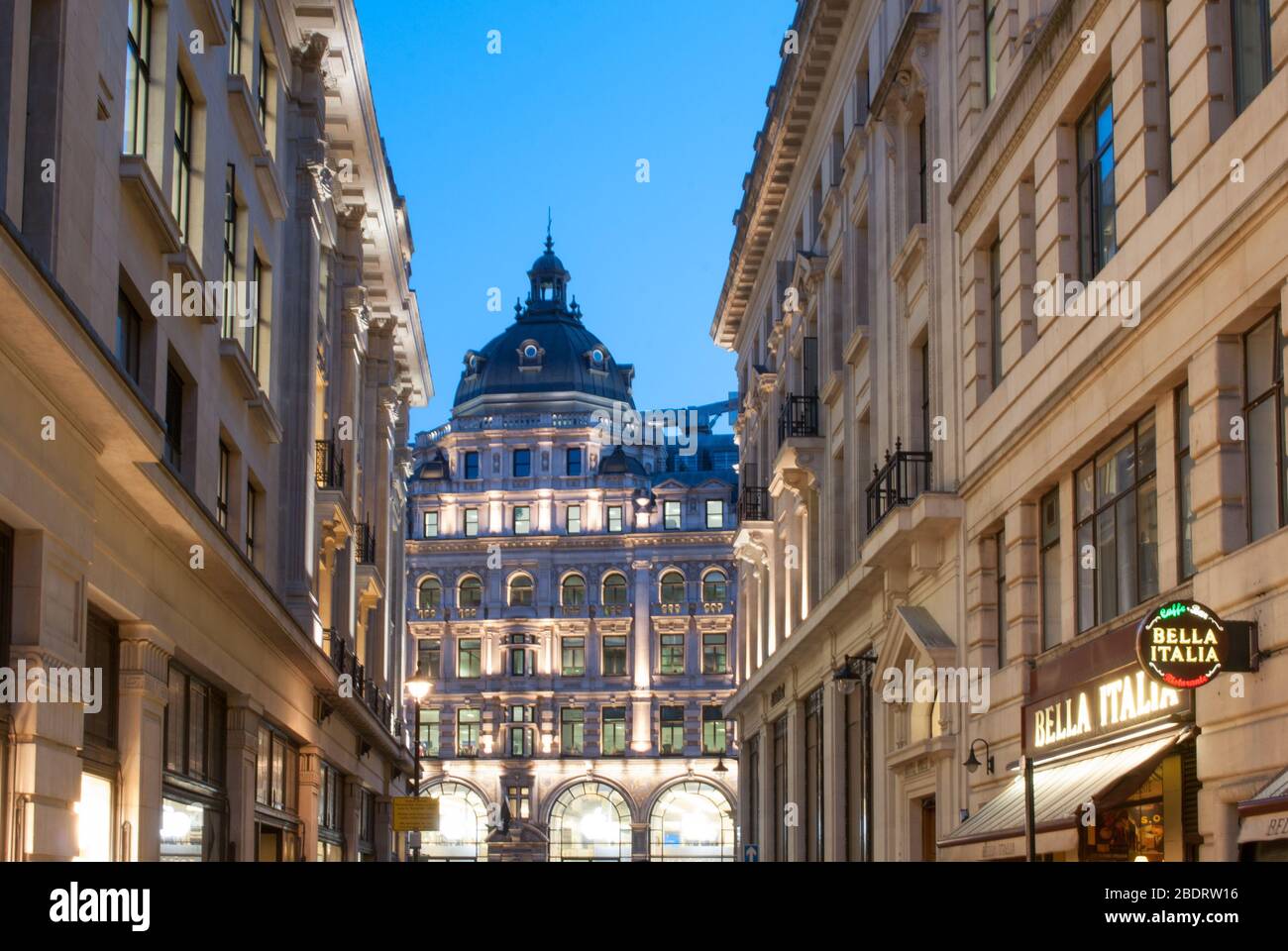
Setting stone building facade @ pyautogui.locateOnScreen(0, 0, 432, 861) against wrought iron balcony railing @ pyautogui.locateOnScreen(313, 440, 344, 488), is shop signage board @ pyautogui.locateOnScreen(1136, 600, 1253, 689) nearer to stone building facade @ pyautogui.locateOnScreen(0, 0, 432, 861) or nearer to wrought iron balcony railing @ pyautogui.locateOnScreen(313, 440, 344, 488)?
stone building facade @ pyautogui.locateOnScreen(0, 0, 432, 861)

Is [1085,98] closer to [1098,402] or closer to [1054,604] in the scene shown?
[1098,402]

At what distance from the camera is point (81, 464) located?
1652 centimetres

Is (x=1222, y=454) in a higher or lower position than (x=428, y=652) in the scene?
lower

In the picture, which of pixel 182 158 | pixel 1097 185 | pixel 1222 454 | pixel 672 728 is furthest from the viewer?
pixel 672 728

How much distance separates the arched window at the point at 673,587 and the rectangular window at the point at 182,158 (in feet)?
261

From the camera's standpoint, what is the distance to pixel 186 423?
25.2 meters

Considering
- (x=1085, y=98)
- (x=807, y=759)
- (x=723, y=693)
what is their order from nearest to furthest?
(x=1085, y=98) < (x=807, y=759) < (x=723, y=693)

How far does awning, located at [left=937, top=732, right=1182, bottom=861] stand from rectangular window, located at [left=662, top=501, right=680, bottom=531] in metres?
80.3

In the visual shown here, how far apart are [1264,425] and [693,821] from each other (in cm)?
8821

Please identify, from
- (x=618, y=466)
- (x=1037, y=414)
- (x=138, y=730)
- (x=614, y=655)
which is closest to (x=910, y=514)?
(x=1037, y=414)

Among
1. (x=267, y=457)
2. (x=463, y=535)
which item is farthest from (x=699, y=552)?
(x=267, y=457)

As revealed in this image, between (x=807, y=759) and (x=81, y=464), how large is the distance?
30.1 metres

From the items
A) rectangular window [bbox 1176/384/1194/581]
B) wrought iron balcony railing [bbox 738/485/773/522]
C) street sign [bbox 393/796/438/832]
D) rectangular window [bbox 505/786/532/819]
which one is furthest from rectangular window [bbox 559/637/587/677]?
rectangular window [bbox 1176/384/1194/581]

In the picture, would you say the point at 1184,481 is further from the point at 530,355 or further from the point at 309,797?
the point at 530,355
